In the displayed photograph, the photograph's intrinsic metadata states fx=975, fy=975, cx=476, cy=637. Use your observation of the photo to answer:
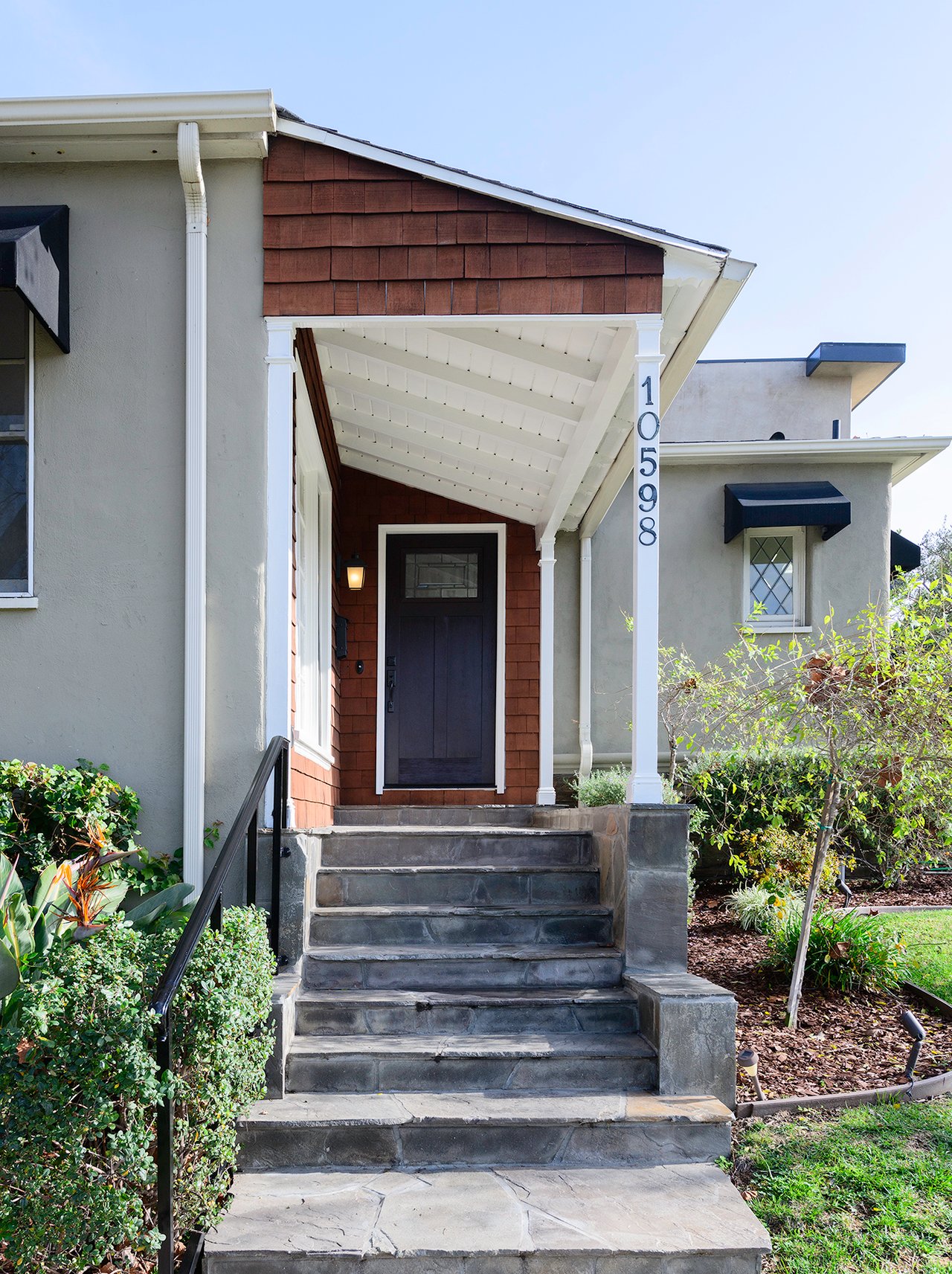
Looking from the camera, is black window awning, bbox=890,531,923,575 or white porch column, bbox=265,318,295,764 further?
black window awning, bbox=890,531,923,575

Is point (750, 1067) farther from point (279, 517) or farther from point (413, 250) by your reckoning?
point (413, 250)

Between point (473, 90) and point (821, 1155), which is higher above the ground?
point (473, 90)

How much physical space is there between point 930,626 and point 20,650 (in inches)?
155

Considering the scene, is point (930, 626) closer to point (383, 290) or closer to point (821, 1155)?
point (821, 1155)

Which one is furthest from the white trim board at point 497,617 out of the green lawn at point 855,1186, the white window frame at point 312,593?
the green lawn at point 855,1186

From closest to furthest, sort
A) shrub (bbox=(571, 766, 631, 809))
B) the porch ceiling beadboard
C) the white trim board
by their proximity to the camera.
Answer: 1. the porch ceiling beadboard
2. shrub (bbox=(571, 766, 631, 809))
3. the white trim board

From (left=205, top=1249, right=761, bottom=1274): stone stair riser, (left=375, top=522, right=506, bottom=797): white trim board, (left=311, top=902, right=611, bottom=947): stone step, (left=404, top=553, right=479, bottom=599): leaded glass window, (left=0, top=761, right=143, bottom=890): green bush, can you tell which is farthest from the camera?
(left=404, top=553, right=479, bottom=599): leaded glass window

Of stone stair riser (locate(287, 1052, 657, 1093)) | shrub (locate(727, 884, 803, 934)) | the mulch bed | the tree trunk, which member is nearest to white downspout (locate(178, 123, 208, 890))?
stone stair riser (locate(287, 1052, 657, 1093))

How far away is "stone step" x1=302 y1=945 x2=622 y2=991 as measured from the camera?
378 cm

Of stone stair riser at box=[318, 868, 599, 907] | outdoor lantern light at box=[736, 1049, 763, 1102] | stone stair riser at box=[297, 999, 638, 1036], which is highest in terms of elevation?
stone stair riser at box=[318, 868, 599, 907]

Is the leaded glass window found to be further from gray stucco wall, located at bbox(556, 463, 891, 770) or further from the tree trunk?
the tree trunk

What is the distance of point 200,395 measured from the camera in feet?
13.8

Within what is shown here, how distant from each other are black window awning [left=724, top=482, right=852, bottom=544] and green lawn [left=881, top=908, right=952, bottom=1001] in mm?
3449

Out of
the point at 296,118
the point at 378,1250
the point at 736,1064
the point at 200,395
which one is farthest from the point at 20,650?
the point at 736,1064
